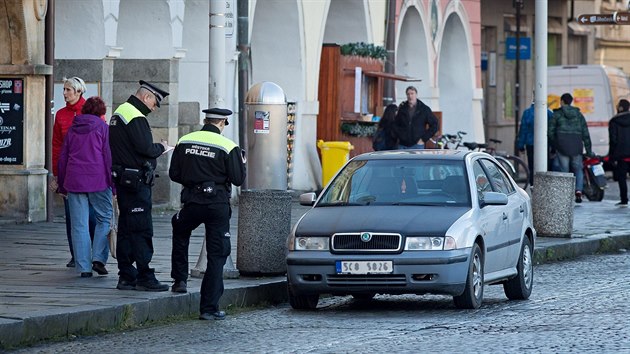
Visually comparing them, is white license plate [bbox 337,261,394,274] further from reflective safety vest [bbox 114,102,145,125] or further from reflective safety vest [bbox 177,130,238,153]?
reflective safety vest [bbox 114,102,145,125]

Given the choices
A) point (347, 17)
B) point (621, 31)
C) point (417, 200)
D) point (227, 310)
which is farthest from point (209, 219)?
point (621, 31)

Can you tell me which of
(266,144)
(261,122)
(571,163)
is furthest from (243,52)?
(571,163)

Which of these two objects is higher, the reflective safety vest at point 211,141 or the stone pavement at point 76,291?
the reflective safety vest at point 211,141

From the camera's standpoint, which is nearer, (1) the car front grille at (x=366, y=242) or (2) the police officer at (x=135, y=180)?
(1) the car front grille at (x=366, y=242)

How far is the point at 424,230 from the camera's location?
42.7 feet

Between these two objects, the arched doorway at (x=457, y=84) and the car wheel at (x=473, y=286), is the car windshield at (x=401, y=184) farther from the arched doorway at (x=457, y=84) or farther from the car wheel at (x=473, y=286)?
the arched doorway at (x=457, y=84)

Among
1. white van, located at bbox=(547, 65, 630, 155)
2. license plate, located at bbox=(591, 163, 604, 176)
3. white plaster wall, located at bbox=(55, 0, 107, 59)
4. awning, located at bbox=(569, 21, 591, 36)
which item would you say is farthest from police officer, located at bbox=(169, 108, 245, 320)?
awning, located at bbox=(569, 21, 591, 36)

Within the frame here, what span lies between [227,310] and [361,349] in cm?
304

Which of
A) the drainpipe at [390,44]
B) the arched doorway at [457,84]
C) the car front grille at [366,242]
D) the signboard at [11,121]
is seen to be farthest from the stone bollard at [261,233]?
the arched doorway at [457,84]

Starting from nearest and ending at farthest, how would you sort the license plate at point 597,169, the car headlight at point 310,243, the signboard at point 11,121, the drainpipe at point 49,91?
the car headlight at point 310,243, the signboard at point 11,121, the drainpipe at point 49,91, the license plate at point 597,169

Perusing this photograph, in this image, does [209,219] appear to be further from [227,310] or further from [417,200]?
[417,200]

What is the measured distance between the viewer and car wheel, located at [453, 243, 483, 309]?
43.1 feet

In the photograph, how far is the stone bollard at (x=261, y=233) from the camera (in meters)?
14.8

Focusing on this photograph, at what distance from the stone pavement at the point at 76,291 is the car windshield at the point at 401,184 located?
3.43ft
